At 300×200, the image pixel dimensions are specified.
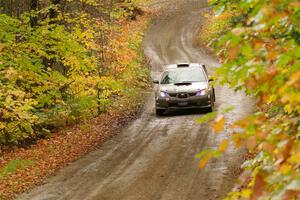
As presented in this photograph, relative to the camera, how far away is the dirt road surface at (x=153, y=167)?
393 inches

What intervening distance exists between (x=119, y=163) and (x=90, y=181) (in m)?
1.46

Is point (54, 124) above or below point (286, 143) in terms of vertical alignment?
below

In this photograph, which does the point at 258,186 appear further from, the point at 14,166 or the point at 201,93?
the point at 201,93

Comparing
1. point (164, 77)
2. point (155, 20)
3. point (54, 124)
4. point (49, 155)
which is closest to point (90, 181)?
point (49, 155)

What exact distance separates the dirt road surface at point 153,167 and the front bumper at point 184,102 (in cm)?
43

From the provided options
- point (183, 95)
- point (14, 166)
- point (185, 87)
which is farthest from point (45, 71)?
point (185, 87)

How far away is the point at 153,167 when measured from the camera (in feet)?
38.5

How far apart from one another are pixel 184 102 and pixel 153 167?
622cm

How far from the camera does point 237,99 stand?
2058 cm

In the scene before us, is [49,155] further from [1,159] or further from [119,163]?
[119,163]

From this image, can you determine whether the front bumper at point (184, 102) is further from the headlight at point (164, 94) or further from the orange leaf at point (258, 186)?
the orange leaf at point (258, 186)

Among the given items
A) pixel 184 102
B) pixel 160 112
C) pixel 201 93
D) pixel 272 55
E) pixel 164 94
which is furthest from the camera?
pixel 160 112

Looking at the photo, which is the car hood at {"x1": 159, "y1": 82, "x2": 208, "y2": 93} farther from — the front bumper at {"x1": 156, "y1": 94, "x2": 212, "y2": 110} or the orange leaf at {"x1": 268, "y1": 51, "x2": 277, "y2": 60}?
the orange leaf at {"x1": 268, "y1": 51, "x2": 277, "y2": 60}

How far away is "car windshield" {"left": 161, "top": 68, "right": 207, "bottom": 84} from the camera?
18375 millimetres
